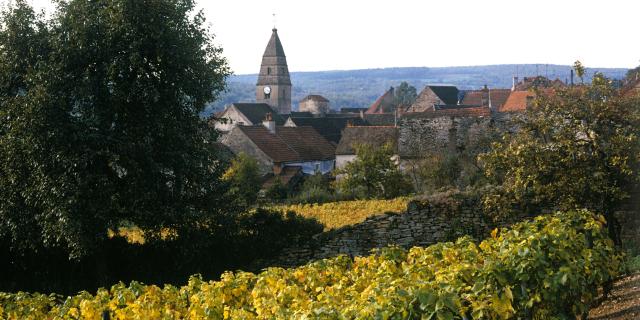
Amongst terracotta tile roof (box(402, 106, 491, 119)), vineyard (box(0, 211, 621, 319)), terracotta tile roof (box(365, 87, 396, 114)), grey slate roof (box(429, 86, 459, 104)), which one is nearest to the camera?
vineyard (box(0, 211, 621, 319))

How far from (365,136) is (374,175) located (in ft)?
47.1

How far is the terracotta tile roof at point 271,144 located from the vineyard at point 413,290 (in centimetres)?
3955

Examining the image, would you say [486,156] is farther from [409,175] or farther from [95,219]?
[409,175]

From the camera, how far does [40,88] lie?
16.2m

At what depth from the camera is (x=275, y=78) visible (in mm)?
129875

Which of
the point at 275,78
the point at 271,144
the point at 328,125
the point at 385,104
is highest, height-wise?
the point at 275,78

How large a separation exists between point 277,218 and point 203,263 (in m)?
2.51

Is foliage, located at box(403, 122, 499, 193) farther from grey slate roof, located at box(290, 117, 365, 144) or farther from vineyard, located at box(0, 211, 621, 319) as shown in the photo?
grey slate roof, located at box(290, 117, 365, 144)

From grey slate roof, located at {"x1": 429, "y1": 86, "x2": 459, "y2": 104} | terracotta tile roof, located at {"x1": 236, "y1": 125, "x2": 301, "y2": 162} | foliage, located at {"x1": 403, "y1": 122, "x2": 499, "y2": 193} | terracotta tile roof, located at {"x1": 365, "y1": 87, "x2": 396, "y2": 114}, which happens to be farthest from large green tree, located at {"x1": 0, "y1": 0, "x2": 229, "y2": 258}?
terracotta tile roof, located at {"x1": 365, "y1": 87, "x2": 396, "y2": 114}

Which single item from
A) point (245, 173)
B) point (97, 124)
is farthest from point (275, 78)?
point (97, 124)

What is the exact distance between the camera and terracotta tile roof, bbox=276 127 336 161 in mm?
55719

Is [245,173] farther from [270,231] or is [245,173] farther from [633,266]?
[633,266]

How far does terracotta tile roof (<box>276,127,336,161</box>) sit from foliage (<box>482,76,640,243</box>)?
3679 cm

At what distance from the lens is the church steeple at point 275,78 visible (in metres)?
130
